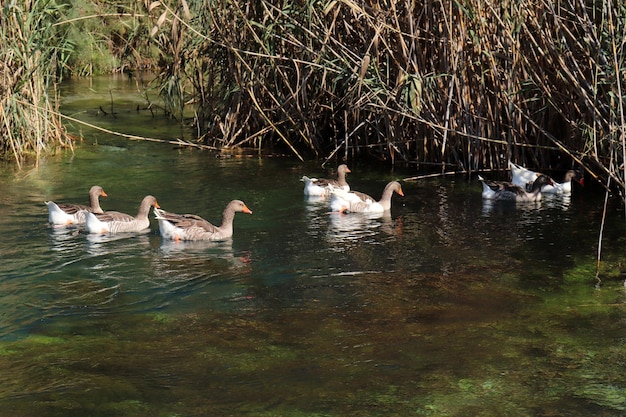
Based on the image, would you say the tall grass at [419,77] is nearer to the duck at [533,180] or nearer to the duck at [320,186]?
the duck at [533,180]

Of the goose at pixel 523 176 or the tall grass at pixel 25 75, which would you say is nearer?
the goose at pixel 523 176

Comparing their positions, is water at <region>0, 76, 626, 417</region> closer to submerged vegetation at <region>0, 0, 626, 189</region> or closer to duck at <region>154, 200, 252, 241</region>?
duck at <region>154, 200, 252, 241</region>

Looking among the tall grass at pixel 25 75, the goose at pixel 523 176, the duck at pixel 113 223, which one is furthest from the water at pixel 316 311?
the tall grass at pixel 25 75

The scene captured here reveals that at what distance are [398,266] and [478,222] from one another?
97.6 inches

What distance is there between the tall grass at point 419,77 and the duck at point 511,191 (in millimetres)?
648

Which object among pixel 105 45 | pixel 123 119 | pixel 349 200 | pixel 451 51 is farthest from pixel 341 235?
pixel 105 45

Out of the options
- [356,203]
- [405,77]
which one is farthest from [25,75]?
[405,77]

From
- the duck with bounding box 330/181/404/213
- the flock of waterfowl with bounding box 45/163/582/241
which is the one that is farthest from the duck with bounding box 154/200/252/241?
the duck with bounding box 330/181/404/213

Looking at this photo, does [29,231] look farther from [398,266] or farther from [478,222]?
[478,222]

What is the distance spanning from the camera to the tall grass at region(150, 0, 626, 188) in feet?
42.8

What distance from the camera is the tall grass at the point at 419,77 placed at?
13.0 m

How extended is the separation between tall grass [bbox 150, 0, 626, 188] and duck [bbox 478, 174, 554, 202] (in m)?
0.65

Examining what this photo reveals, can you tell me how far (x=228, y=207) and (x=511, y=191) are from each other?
4089mm

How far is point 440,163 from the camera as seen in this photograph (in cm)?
1556
